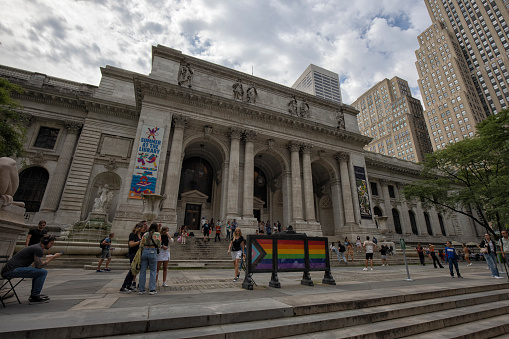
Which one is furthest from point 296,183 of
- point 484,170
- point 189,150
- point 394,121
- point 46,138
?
point 394,121

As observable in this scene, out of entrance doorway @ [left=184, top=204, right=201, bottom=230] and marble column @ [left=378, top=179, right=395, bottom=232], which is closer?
entrance doorway @ [left=184, top=204, right=201, bottom=230]

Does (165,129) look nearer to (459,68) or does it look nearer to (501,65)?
(459,68)

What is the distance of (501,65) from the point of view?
244 ft

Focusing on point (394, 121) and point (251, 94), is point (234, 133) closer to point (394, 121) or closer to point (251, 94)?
point (251, 94)

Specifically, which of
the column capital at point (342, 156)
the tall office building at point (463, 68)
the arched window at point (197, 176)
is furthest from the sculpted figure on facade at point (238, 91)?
the tall office building at point (463, 68)

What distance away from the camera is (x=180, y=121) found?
22016mm

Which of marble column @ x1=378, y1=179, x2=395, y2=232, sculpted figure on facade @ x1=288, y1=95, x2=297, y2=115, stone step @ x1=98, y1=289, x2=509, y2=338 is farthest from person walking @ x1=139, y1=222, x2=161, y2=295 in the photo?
marble column @ x1=378, y1=179, x2=395, y2=232

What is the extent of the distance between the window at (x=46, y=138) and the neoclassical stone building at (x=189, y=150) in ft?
0.24

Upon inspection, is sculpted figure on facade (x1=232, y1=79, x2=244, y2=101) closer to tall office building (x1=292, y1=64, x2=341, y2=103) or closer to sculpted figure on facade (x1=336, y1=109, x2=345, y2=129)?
sculpted figure on facade (x1=336, y1=109, x2=345, y2=129)

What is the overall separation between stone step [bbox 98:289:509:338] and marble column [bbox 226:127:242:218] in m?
16.8

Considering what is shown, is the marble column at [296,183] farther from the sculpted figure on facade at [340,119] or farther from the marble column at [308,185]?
the sculpted figure on facade at [340,119]

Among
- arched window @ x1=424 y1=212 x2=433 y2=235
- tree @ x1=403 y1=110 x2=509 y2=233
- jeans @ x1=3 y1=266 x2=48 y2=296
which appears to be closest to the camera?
jeans @ x1=3 y1=266 x2=48 y2=296

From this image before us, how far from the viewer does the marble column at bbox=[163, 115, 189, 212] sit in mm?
19317

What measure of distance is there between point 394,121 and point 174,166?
83481 mm
